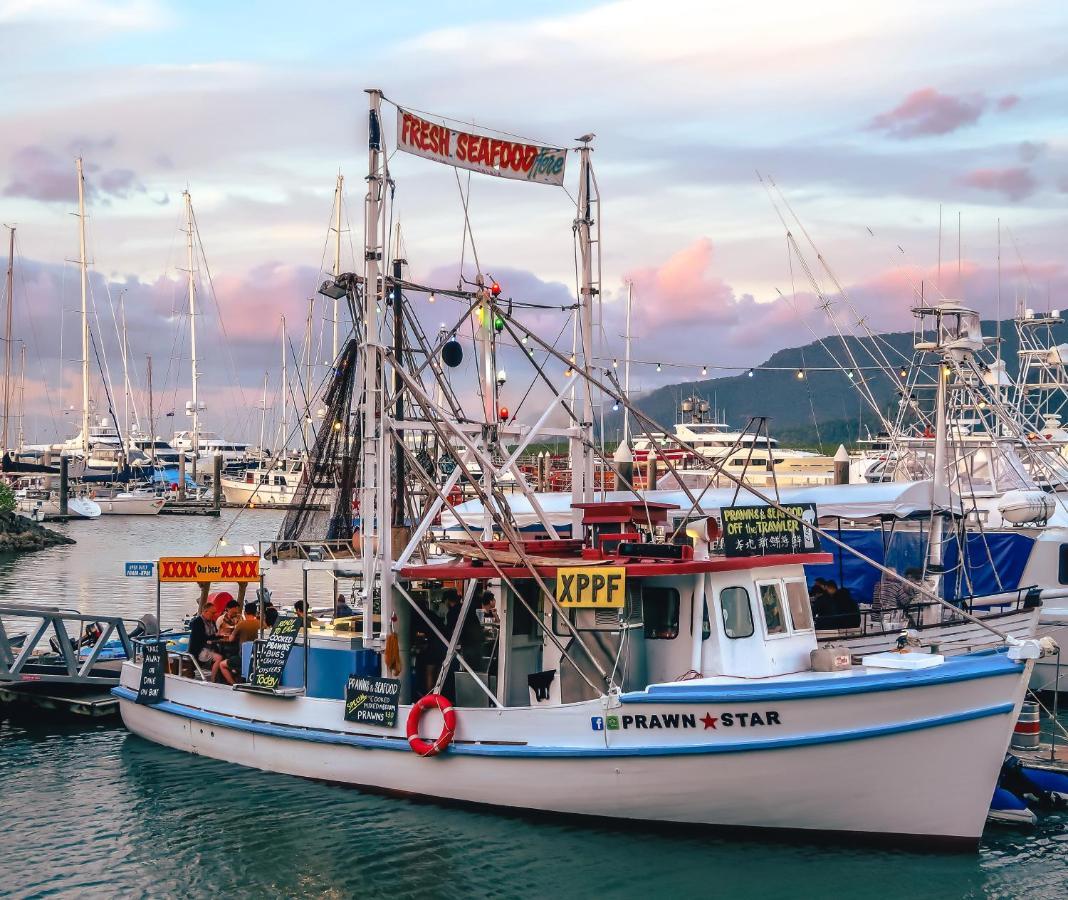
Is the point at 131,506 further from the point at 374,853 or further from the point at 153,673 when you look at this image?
the point at 374,853

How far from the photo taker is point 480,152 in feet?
58.9

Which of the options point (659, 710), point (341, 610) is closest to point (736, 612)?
point (659, 710)

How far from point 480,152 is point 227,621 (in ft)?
29.5

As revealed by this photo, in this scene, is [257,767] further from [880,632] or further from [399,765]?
[880,632]

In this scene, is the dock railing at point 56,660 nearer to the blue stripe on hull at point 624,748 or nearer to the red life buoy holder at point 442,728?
the blue stripe on hull at point 624,748

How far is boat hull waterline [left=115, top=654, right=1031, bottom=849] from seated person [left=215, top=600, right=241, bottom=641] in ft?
18.0

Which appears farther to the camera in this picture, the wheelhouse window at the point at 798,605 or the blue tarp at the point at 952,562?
the blue tarp at the point at 952,562

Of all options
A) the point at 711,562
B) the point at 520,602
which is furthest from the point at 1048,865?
the point at 520,602

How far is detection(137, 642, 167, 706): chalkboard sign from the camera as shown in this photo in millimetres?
20062

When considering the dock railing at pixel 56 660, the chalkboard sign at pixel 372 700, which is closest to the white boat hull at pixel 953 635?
the chalkboard sign at pixel 372 700

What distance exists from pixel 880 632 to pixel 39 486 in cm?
10346

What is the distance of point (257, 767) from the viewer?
18531 mm

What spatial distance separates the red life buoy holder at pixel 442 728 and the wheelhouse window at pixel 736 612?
12.5ft

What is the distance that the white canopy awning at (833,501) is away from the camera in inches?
950
